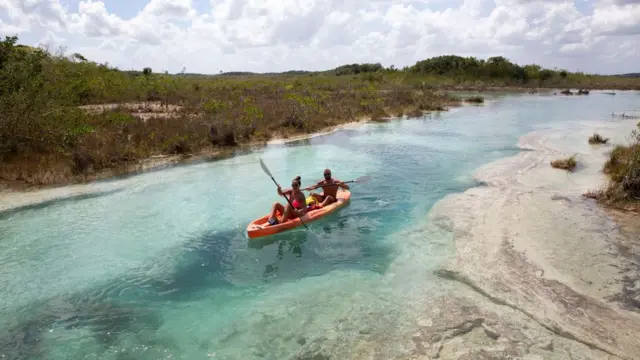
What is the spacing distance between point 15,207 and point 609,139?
2258 cm

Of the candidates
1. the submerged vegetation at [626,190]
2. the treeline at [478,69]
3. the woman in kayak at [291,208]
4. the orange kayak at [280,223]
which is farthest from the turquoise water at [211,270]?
the treeline at [478,69]

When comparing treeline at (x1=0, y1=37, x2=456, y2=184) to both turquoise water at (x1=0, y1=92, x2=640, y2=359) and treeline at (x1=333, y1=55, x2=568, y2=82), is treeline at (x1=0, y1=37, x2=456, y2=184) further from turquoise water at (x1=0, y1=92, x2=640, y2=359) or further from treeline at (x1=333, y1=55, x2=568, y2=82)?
treeline at (x1=333, y1=55, x2=568, y2=82)

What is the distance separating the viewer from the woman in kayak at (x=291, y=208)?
9.38m

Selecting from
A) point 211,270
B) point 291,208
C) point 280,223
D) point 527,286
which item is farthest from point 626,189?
point 211,270

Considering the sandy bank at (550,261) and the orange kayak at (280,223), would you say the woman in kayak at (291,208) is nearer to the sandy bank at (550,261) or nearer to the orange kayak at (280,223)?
the orange kayak at (280,223)

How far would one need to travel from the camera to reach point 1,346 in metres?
5.66

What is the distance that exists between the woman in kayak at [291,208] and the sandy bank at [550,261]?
10.2 feet

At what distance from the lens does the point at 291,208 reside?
9.47 metres

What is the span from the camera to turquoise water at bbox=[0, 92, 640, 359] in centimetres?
579

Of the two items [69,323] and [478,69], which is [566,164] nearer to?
[69,323]

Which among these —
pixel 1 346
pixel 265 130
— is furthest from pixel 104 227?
pixel 265 130

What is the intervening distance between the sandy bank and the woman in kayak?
3.11 meters

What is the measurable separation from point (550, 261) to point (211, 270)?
609 centimetres

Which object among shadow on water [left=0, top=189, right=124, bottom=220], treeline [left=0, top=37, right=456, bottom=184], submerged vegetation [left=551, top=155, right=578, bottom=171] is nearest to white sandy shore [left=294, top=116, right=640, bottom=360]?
submerged vegetation [left=551, top=155, right=578, bottom=171]
